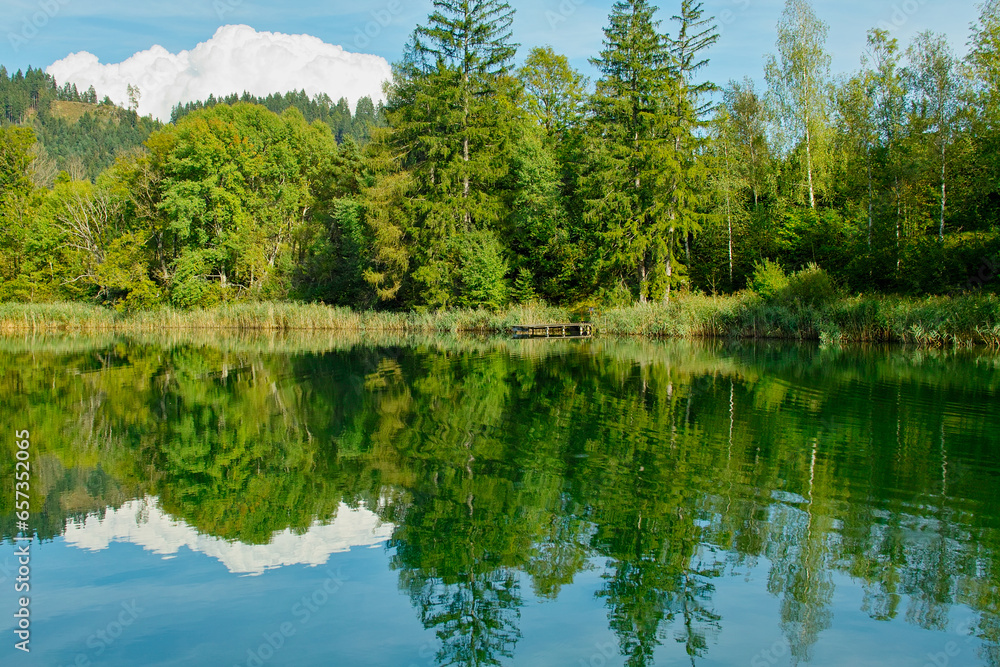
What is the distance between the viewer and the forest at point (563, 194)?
99.7ft

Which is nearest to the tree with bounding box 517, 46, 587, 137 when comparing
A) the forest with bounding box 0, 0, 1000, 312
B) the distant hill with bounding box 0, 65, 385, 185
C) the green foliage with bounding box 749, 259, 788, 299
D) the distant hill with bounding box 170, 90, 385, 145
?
the forest with bounding box 0, 0, 1000, 312

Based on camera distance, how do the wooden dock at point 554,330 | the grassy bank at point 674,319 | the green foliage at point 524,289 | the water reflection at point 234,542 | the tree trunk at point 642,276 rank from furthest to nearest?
the green foliage at point 524,289 < the tree trunk at point 642,276 < the wooden dock at point 554,330 < the grassy bank at point 674,319 < the water reflection at point 234,542

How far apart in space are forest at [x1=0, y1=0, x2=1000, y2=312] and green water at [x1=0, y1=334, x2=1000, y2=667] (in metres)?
18.1

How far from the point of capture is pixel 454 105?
40.2 metres

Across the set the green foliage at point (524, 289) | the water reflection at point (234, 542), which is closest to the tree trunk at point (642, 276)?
the green foliage at point (524, 289)

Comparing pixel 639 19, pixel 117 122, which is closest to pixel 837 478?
pixel 639 19

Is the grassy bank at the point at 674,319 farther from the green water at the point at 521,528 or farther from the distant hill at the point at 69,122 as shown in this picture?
the distant hill at the point at 69,122

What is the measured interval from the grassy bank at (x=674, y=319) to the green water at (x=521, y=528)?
1060 centimetres

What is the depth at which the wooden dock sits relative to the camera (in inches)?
1406

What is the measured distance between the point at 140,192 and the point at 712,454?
47.1 metres

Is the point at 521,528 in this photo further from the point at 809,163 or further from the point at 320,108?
the point at 320,108

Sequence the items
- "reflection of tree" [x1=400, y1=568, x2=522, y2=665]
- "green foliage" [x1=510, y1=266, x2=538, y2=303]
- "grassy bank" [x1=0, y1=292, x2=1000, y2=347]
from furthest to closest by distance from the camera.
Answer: "green foliage" [x1=510, y1=266, x2=538, y2=303], "grassy bank" [x1=0, y1=292, x2=1000, y2=347], "reflection of tree" [x1=400, y1=568, x2=522, y2=665]

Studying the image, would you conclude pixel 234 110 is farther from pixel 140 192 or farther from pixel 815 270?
pixel 815 270

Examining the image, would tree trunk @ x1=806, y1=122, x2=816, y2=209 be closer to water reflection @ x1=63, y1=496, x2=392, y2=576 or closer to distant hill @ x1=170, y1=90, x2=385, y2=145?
water reflection @ x1=63, y1=496, x2=392, y2=576
